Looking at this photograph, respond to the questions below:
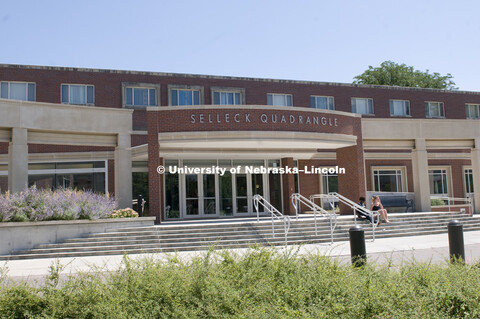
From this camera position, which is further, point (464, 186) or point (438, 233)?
point (464, 186)

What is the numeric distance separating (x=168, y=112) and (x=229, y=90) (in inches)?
433

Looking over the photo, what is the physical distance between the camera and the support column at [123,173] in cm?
2069

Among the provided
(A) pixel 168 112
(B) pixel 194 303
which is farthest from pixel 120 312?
(A) pixel 168 112

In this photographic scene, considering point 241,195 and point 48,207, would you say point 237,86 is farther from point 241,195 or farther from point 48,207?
point 48,207

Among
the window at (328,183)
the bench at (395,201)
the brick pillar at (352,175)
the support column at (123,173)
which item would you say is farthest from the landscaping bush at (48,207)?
the window at (328,183)

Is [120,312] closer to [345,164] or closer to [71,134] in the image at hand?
[71,134]

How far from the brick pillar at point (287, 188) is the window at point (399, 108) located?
1242 centimetres

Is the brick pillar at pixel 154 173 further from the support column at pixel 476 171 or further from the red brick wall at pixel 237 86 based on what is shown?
the support column at pixel 476 171

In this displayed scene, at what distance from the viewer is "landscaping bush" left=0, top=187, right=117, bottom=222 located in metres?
15.0

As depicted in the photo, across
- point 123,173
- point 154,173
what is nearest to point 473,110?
point 154,173

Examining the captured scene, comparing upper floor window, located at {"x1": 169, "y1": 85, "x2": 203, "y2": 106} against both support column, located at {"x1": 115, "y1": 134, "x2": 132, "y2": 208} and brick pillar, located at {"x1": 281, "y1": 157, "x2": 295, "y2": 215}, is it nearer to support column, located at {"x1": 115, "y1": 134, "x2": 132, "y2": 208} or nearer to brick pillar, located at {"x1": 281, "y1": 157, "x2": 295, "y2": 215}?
brick pillar, located at {"x1": 281, "y1": 157, "x2": 295, "y2": 215}

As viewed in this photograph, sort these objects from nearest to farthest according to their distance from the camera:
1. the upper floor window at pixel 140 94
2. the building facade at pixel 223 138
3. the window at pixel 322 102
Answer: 1. the building facade at pixel 223 138
2. the upper floor window at pixel 140 94
3. the window at pixel 322 102

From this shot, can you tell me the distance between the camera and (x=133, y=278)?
573cm

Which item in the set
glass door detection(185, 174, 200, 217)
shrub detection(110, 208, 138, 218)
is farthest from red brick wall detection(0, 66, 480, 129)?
shrub detection(110, 208, 138, 218)
